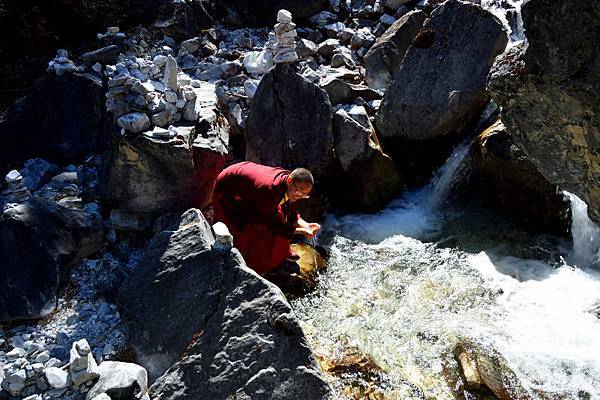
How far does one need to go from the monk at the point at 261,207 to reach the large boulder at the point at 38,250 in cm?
148

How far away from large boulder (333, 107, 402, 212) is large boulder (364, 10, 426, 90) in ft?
4.02

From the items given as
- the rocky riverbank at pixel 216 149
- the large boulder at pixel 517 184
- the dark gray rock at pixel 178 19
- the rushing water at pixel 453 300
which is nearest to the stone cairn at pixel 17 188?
the rocky riverbank at pixel 216 149

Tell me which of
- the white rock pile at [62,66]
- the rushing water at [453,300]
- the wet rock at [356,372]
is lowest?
the wet rock at [356,372]

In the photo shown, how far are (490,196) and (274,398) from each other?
4.55 metres

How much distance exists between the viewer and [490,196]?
24.5 ft

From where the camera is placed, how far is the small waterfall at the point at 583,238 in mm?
6512

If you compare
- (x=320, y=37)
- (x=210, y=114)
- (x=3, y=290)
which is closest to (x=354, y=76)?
(x=320, y=37)

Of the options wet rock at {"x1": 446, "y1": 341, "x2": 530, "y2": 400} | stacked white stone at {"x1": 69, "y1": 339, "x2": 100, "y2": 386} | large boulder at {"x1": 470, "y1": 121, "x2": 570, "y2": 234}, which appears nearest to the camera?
stacked white stone at {"x1": 69, "y1": 339, "x2": 100, "y2": 386}

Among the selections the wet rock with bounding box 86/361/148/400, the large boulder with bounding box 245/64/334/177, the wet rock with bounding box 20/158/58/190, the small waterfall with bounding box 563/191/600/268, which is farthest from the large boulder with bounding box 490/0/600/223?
the wet rock with bounding box 20/158/58/190

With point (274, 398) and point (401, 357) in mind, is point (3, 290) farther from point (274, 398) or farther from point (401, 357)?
point (401, 357)

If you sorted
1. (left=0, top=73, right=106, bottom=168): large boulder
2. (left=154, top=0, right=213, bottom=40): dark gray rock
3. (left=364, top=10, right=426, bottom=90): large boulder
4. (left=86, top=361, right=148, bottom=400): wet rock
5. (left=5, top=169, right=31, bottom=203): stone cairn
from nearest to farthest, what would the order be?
(left=86, top=361, right=148, bottom=400): wet rock
(left=5, top=169, right=31, bottom=203): stone cairn
(left=0, top=73, right=106, bottom=168): large boulder
(left=364, top=10, right=426, bottom=90): large boulder
(left=154, top=0, right=213, bottom=40): dark gray rock

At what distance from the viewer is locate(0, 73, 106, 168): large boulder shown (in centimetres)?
735

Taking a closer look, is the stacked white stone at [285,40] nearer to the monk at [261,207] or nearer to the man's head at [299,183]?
the monk at [261,207]

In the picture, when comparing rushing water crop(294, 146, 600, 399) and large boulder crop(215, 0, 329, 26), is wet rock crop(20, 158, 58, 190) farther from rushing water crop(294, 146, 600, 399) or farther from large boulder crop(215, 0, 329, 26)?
large boulder crop(215, 0, 329, 26)
